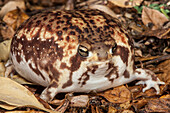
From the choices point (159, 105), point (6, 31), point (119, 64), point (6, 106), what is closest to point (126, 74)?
point (119, 64)

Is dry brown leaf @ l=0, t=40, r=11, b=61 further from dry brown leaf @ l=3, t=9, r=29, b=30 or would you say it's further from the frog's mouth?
the frog's mouth

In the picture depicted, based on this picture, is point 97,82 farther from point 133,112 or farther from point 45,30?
point 45,30

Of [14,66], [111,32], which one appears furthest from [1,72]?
[111,32]

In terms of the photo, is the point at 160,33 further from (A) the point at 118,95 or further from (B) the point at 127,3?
(A) the point at 118,95

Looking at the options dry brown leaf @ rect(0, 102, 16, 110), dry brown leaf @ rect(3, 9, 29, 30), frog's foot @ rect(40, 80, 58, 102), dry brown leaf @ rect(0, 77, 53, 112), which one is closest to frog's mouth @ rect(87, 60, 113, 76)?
frog's foot @ rect(40, 80, 58, 102)

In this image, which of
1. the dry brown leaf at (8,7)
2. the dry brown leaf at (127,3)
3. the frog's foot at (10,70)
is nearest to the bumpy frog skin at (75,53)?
the frog's foot at (10,70)

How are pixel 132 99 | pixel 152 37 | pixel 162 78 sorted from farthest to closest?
pixel 152 37 → pixel 162 78 → pixel 132 99

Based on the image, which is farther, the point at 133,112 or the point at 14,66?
the point at 14,66
